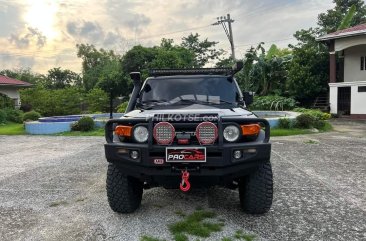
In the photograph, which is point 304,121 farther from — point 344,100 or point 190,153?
point 190,153

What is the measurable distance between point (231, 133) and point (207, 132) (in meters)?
0.27

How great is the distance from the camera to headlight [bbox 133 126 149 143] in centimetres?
386

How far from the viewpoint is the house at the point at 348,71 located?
18797 millimetres

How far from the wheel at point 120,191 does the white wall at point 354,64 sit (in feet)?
67.5

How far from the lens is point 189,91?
198 inches

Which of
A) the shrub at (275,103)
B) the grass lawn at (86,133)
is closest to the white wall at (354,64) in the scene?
the shrub at (275,103)

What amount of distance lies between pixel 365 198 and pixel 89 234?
12.1ft

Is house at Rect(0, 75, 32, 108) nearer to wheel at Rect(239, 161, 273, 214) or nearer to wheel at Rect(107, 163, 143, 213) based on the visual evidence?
wheel at Rect(107, 163, 143, 213)

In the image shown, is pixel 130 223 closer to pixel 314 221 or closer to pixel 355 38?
pixel 314 221

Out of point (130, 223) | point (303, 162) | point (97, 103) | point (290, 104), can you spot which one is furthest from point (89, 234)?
point (97, 103)

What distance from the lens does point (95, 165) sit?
300 inches

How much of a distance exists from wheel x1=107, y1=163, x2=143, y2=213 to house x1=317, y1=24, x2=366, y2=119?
688 inches

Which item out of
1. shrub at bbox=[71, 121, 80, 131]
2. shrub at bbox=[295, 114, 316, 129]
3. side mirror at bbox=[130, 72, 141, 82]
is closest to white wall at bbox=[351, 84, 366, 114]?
shrub at bbox=[295, 114, 316, 129]

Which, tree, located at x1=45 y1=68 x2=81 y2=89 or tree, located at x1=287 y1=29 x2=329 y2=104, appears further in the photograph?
tree, located at x1=45 y1=68 x2=81 y2=89
